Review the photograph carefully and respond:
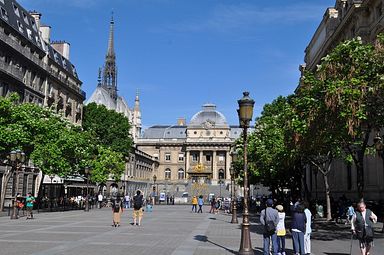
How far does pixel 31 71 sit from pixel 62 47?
17934mm

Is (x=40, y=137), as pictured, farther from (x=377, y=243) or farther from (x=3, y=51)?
(x=377, y=243)

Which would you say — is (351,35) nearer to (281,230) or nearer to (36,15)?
(281,230)

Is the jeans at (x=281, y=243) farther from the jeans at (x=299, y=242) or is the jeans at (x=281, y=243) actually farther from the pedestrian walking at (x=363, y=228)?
the pedestrian walking at (x=363, y=228)

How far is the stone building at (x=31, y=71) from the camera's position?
149 feet

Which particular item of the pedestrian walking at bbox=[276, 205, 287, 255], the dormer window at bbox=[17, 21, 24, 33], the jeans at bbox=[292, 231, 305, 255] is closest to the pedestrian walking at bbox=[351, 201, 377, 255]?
the jeans at bbox=[292, 231, 305, 255]

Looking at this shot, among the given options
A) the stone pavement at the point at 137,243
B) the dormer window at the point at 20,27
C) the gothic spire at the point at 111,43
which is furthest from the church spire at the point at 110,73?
the stone pavement at the point at 137,243

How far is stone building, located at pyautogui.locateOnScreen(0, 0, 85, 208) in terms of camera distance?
4553 centimetres

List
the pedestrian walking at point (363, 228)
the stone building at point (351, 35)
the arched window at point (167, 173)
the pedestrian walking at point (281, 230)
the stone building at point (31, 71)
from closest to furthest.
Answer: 1. the pedestrian walking at point (363, 228)
2. the pedestrian walking at point (281, 230)
3. the stone building at point (351, 35)
4. the stone building at point (31, 71)
5. the arched window at point (167, 173)

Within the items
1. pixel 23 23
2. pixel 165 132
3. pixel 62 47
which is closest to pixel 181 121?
pixel 165 132

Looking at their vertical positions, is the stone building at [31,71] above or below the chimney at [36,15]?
below

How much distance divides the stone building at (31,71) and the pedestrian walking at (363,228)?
32.7m

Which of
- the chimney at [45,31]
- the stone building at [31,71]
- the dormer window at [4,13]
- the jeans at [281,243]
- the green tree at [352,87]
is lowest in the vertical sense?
the jeans at [281,243]

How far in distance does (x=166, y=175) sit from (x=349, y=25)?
320ft

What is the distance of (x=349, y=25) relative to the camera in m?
40.6
